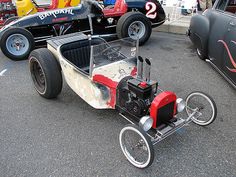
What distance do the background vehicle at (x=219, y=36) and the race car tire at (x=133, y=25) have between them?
1.21 meters

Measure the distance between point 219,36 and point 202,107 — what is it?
1.64m

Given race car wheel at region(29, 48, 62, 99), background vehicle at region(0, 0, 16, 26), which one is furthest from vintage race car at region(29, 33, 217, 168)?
background vehicle at region(0, 0, 16, 26)

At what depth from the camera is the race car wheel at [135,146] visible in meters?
2.23

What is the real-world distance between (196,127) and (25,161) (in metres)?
1.98

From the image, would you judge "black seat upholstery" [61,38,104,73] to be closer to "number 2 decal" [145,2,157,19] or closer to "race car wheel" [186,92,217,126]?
"race car wheel" [186,92,217,126]

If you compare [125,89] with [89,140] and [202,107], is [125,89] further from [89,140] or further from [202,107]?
[202,107]

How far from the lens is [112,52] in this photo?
2.97m

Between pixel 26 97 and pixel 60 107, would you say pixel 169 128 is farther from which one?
pixel 26 97

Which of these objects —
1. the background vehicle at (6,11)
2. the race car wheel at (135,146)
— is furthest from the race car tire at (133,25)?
the background vehicle at (6,11)

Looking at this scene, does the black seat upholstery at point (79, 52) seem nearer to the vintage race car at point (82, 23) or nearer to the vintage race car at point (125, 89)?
the vintage race car at point (125, 89)

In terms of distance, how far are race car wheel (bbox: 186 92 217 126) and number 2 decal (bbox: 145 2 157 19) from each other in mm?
3750

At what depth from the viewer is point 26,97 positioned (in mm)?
3727

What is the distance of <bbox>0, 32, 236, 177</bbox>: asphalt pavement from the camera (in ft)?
7.72

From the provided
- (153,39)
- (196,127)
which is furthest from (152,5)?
(196,127)
